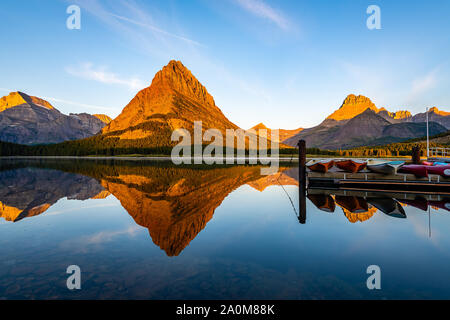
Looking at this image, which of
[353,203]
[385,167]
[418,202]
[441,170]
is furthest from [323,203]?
[441,170]

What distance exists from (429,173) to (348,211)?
1309 centimetres

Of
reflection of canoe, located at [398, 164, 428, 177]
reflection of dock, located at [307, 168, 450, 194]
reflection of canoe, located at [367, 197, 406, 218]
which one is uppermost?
reflection of canoe, located at [398, 164, 428, 177]

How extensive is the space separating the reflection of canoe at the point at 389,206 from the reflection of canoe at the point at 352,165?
17.9ft

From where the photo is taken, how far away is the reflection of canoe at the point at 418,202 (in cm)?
1597

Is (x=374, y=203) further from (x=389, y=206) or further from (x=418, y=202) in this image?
(x=418, y=202)

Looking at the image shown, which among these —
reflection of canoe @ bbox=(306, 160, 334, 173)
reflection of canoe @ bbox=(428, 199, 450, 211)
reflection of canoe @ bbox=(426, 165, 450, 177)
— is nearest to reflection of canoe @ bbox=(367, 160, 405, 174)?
reflection of canoe @ bbox=(426, 165, 450, 177)

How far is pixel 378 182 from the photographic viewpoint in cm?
2278

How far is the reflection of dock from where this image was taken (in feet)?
70.6

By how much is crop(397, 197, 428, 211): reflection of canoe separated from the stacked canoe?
3.99m

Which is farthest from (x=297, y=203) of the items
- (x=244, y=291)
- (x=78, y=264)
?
(x=78, y=264)

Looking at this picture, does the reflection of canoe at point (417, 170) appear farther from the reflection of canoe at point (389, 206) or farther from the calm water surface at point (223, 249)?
the calm water surface at point (223, 249)

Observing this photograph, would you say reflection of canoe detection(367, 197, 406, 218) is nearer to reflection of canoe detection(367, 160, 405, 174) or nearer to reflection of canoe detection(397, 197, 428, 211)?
reflection of canoe detection(397, 197, 428, 211)

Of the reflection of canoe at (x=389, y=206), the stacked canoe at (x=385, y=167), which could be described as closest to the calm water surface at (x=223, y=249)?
the reflection of canoe at (x=389, y=206)
